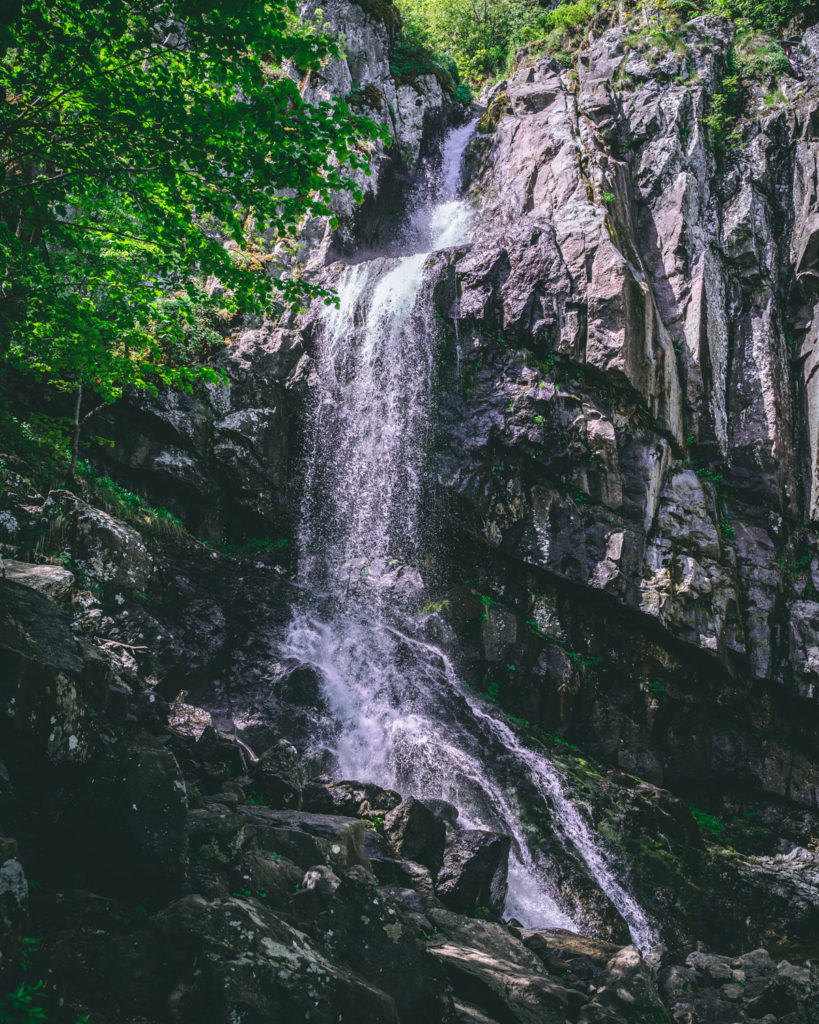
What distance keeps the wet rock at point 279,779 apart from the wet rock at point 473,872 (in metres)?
2.02

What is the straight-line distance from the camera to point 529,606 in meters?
14.7

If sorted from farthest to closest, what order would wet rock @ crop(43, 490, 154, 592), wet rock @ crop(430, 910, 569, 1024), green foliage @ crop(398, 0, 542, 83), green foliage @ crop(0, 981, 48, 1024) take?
green foliage @ crop(398, 0, 542, 83) → wet rock @ crop(43, 490, 154, 592) → wet rock @ crop(430, 910, 569, 1024) → green foliage @ crop(0, 981, 48, 1024)

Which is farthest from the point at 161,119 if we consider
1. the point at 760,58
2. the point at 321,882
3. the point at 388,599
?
the point at 760,58

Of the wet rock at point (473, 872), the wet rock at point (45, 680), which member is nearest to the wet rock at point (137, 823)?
the wet rock at point (45, 680)

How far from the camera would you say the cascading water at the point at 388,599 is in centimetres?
1037

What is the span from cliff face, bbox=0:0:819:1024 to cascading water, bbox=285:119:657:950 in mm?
513

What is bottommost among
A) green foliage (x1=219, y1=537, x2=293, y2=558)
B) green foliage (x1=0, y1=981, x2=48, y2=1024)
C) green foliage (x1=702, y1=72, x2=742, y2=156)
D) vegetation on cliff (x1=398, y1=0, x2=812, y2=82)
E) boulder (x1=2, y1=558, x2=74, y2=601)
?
green foliage (x1=0, y1=981, x2=48, y2=1024)

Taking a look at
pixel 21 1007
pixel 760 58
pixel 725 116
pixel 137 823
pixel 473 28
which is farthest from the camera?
pixel 473 28

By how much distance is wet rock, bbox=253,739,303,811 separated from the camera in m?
6.47

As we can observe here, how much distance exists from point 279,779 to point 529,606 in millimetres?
9332

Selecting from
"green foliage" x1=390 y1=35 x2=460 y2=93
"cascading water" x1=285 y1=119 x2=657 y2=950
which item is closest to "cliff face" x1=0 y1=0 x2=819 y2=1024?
"cascading water" x1=285 y1=119 x2=657 y2=950

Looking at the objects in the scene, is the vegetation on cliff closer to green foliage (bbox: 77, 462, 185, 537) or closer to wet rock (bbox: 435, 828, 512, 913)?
green foliage (bbox: 77, 462, 185, 537)

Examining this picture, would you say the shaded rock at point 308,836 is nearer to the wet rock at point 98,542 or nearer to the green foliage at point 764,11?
the wet rock at point 98,542

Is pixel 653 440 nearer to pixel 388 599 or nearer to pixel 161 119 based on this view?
pixel 388 599
